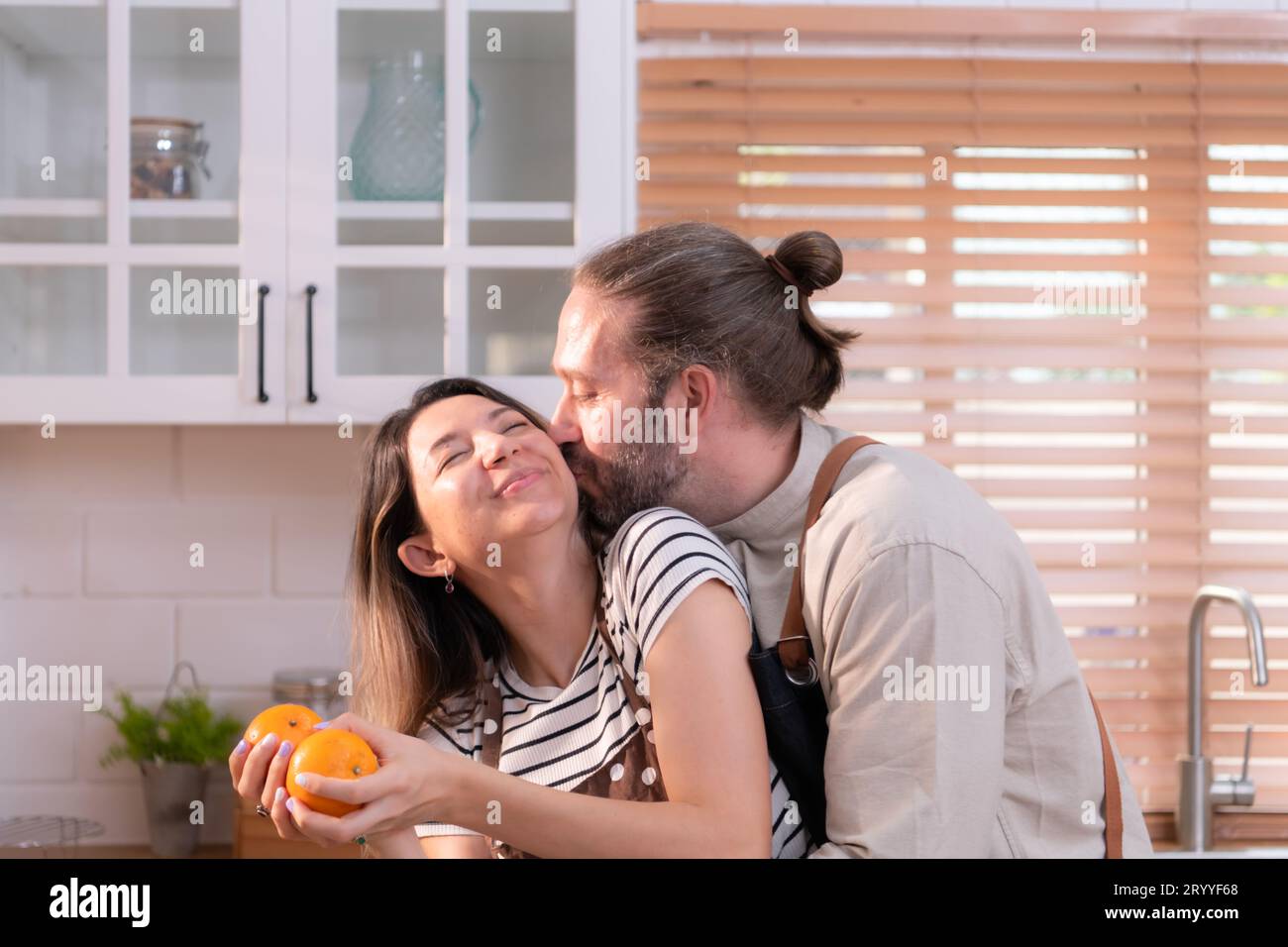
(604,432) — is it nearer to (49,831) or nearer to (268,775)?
(268,775)

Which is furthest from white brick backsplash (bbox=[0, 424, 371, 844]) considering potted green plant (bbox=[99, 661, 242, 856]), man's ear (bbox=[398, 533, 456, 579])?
man's ear (bbox=[398, 533, 456, 579])

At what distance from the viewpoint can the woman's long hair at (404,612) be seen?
1237mm

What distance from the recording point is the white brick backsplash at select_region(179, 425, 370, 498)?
2.05 m

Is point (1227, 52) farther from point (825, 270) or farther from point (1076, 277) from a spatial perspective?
point (825, 270)

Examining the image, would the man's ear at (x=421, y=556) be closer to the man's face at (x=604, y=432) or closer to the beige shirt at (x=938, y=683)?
the man's face at (x=604, y=432)

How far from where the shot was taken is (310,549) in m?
2.05

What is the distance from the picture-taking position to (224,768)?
194cm

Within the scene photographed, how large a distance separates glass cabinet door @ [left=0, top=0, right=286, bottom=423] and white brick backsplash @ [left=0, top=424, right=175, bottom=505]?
0.99 ft

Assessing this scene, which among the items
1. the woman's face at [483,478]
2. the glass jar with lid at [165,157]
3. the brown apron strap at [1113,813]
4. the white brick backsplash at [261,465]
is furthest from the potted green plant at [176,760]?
the brown apron strap at [1113,813]

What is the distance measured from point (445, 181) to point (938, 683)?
1.16 meters

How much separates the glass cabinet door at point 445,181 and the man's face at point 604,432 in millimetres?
507
